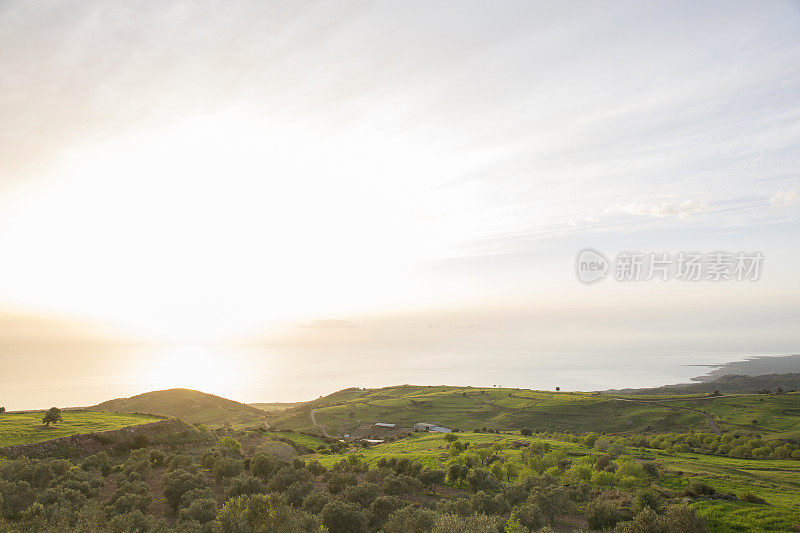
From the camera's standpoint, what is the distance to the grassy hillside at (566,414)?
7550cm

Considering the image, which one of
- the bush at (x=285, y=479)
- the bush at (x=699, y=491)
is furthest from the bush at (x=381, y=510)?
the bush at (x=699, y=491)

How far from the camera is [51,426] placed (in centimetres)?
4191

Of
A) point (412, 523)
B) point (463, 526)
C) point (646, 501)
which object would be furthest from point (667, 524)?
point (412, 523)

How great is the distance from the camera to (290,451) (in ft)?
143

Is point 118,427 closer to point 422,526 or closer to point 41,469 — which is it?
point 41,469

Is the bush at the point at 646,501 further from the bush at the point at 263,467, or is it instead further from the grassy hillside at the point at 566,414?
the grassy hillside at the point at 566,414

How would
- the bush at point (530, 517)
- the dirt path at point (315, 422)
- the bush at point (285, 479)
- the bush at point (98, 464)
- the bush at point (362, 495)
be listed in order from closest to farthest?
1. the bush at point (530, 517)
2. the bush at point (362, 495)
3. the bush at point (285, 479)
4. the bush at point (98, 464)
5. the dirt path at point (315, 422)

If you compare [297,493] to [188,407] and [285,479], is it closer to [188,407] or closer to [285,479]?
[285,479]

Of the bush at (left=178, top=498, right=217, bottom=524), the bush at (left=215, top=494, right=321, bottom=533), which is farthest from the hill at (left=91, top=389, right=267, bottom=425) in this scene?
the bush at (left=215, top=494, right=321, bottom=533)

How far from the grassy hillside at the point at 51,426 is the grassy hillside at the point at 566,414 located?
1706 inches

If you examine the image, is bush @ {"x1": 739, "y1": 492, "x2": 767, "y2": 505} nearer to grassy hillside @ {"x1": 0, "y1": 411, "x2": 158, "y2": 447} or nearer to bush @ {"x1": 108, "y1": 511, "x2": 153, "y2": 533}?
bush @ {"x1": 108, "y1": 511, "x2": 153, "y2": 533}

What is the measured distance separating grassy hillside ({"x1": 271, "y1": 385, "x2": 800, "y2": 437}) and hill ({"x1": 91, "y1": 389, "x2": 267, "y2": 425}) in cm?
1742

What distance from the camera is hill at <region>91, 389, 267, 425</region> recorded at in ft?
339

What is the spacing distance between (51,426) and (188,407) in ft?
241
